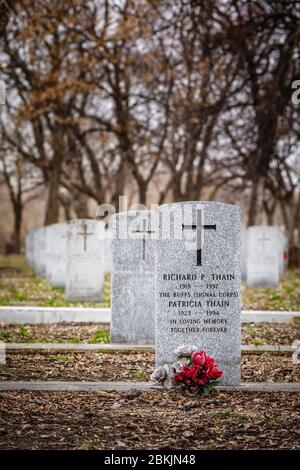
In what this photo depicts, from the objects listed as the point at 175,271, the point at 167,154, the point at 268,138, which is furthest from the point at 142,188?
the point at 175,271

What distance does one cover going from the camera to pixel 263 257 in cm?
1945

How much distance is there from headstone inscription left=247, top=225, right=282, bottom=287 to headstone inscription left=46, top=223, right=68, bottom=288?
4967mm

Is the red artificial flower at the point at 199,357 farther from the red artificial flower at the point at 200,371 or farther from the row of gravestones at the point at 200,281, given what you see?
the row of gravestones at the point at 200,281

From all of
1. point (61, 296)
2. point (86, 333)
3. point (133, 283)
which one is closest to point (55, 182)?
point (61, 296)

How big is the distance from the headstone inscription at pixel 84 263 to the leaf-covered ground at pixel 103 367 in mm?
5950

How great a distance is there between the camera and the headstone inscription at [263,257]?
19344 millimetres

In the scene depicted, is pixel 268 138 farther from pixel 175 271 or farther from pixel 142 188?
pixel 175 271

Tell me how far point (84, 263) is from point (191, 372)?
8.54 m

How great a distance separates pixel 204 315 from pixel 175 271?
53cm

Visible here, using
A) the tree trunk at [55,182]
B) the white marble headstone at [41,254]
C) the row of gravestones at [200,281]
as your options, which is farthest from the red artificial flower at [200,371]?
the tree trunk at [55,182]

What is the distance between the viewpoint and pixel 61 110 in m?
26.9

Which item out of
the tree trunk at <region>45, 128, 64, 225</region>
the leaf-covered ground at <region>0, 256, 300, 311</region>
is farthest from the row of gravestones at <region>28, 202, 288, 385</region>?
the tree trunk at <region>45, 128, 64, 225</region>

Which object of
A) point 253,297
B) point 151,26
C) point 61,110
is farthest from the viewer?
point 61,110

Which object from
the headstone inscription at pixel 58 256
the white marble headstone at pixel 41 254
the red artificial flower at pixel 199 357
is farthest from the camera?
the white marble headstone at pixel 41 254
